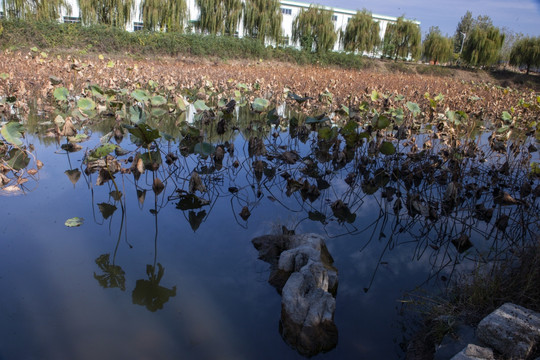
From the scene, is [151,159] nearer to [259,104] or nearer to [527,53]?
[259,104]

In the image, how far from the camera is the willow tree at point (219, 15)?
26594mm

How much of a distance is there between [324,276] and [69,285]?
1.60 meters

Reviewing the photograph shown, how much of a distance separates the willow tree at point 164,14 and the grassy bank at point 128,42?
9.09 ft

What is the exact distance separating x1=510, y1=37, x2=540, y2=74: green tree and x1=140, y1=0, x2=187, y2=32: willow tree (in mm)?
24057

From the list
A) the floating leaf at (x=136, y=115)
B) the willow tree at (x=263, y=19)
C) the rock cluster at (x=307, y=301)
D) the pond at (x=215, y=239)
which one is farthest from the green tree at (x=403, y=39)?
the rock cluster at (x=307, y=301)

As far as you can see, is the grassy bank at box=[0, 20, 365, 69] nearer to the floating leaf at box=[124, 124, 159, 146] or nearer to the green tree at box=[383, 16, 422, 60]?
the green tree at box=[383, 16, 422, 60]

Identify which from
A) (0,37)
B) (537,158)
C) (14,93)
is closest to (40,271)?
(14,93)

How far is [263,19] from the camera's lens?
27656 mm

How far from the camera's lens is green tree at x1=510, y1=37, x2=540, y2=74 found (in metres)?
27.9

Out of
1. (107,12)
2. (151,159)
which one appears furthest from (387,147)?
(107,12)

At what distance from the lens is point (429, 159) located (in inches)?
194

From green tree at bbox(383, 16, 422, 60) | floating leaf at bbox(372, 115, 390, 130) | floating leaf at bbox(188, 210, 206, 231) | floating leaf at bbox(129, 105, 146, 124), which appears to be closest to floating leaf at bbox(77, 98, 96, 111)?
floating leaf at bbox(129, 105, 146, 124)

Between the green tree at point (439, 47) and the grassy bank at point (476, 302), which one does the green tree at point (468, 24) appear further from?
the grassy bank at point (476, 302)

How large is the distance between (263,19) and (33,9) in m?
14.0
